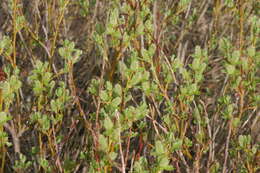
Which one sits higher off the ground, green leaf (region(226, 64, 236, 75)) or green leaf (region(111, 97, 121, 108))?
green leaf (region(226, 64, 236, 75))

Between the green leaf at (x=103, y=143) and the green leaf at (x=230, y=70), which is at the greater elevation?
the green leaf at (x=230, y=70)

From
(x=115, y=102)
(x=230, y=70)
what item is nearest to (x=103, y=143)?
(x=115, y=102)

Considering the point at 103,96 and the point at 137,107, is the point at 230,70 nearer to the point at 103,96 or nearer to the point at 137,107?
the point at 137,107

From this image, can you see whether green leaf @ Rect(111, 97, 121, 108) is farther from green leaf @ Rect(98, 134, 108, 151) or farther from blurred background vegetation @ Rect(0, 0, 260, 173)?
green leaf @ Rect(98, 134, 108, 151)

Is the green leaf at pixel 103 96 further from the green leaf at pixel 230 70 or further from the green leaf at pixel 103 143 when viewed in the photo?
the green leaf at pixel 230 70

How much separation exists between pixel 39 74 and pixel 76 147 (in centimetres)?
66

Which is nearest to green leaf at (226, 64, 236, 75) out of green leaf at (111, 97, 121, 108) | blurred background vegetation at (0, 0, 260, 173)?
blurred background vegetation at (0, 0, 260, 173)

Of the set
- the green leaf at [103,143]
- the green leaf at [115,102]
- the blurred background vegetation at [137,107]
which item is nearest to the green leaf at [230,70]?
the blurred background vegetation at [137,107]

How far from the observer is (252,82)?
5.51 feet

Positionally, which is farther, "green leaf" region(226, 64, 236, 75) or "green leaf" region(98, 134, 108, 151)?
"green leaf" region(226, 64, 236, 75)

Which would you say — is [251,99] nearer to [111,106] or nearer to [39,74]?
[111,106]

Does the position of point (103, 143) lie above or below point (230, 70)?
below

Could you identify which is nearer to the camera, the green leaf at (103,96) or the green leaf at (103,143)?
the green leaf at (103,143)

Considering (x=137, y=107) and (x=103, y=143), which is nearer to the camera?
(x=103, y=143)
